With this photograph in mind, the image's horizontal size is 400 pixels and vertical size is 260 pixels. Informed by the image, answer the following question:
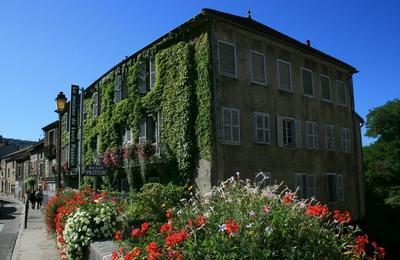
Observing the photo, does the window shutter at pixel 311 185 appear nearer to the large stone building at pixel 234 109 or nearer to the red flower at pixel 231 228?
the large stone building at pixel 234 109

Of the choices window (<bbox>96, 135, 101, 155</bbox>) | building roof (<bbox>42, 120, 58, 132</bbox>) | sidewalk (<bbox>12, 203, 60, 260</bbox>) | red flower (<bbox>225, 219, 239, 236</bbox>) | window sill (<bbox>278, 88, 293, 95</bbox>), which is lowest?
sidewalk (<bbox>12, 203, 60, 260</bbox>)

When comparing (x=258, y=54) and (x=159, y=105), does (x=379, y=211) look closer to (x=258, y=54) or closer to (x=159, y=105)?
(x=258, y=54)

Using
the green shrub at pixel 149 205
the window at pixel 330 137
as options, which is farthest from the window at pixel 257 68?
the green shrub at pixel 149 205

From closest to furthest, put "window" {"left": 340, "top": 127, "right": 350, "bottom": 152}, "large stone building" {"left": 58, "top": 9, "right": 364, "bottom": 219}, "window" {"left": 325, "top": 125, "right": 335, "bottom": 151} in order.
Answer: "large stone building" {"left": 58, "top": 9, "right": 364, "bottom": 219}, "window" {"left": 325, "top": 125, "right": 335, "bottom": 151}, "window" {"left": 340, "top": 127, "right": 350, "bottom": 152}

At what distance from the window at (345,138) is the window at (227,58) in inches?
384

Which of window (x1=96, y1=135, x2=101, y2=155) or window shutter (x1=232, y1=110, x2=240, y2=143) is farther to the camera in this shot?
window (x1=96, y1=135, x2=101, y2=155)

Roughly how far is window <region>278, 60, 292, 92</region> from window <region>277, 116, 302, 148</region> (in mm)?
1539

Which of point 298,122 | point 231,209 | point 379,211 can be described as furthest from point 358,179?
point 231,209

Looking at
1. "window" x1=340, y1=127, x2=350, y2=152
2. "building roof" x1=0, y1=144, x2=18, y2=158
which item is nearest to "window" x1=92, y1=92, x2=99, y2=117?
"window" x1=340, y1=127, x2=350, y2=152

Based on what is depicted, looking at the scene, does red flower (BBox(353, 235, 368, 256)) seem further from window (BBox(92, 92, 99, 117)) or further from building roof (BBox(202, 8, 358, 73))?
window (BBox(92, 92, 99, 117))

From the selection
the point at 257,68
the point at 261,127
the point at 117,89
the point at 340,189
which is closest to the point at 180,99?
the point at 261,127

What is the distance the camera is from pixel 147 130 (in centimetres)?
1981

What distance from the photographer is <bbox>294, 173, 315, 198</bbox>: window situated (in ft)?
68.3

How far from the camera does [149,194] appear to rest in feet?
39.0
